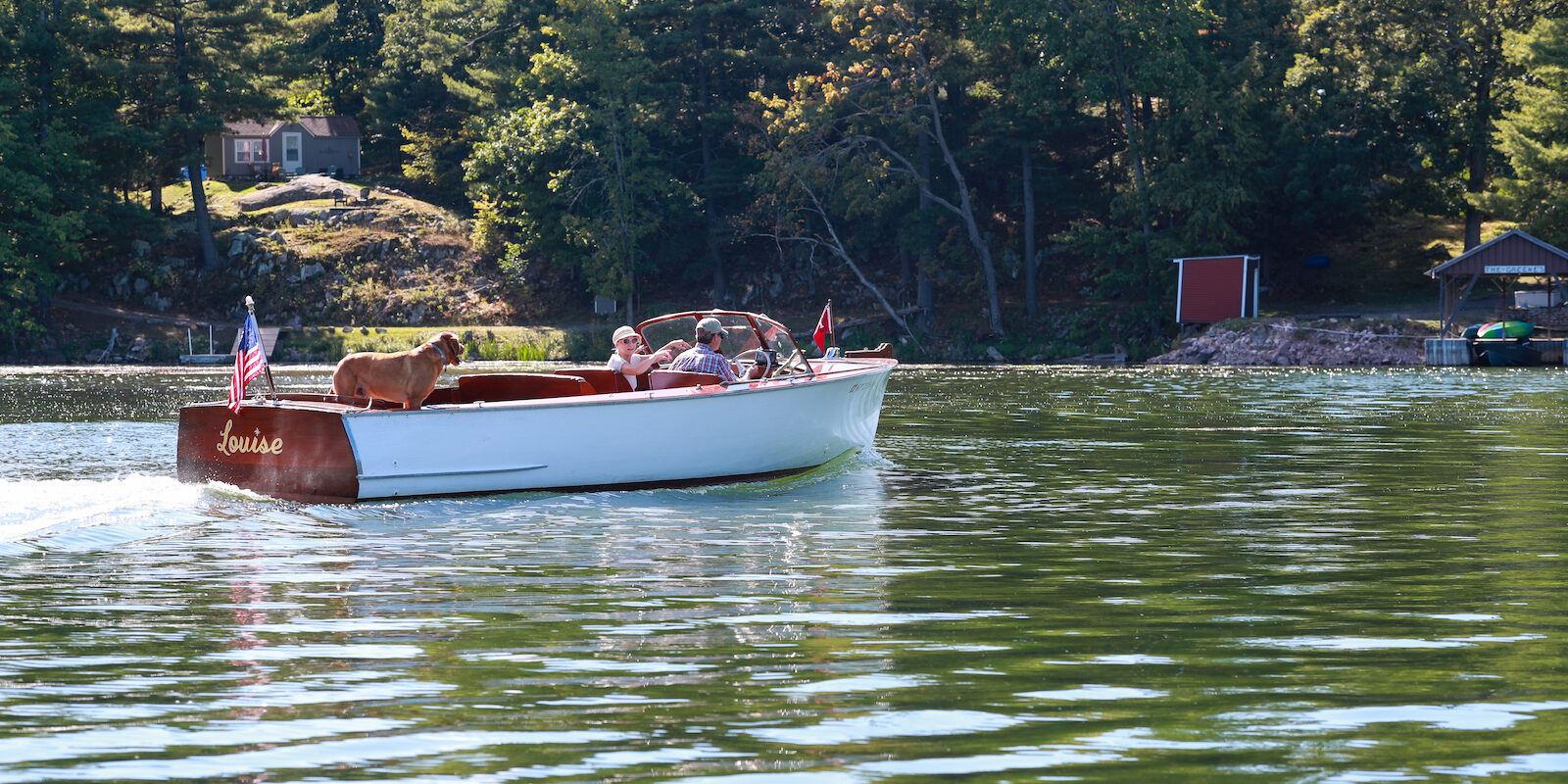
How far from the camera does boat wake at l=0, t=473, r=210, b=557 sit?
11598 mm

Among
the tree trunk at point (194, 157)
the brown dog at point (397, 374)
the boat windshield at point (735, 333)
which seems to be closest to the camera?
the brown dog at point (397, 374)

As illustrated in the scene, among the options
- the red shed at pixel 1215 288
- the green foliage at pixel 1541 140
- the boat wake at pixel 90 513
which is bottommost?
the boat wake at pixel 90 513

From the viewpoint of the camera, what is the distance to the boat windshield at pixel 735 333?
17.2 m

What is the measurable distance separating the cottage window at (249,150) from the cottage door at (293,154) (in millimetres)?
1825

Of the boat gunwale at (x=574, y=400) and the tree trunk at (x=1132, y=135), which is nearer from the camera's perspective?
the boat gunwale at (x=574, y=400)

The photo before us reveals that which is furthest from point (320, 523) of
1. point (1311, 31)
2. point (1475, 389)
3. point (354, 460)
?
point (1311, 31)

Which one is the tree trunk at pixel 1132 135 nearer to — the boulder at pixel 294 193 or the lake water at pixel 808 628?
the boulder at pixel 294 193

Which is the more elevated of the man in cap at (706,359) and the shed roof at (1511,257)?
the shed roof at (1511,257)

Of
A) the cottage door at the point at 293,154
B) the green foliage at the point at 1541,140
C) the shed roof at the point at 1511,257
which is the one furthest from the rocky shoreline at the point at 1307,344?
the cottage door at the point at 293,154

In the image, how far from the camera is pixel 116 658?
24.7 feet

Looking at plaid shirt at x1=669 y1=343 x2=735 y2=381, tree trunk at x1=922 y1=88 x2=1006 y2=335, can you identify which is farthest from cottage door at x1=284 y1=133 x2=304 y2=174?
plaid shirt at x1=669 y1=343 x2=735 y2=381

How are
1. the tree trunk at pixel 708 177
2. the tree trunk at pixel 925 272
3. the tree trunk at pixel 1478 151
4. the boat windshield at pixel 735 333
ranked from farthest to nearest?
the tree trunk at pixel 708 177 < the tree trunk at pixel 925 272 < the tree trunk at pixel 1478 151 < the boat windshield at pixel 735 333

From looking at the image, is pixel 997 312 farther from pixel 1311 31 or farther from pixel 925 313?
pixel 1311 31

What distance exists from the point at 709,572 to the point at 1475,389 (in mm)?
25072
